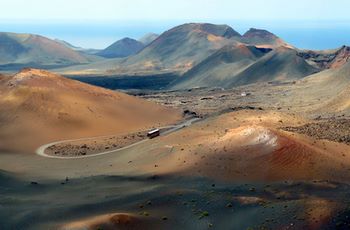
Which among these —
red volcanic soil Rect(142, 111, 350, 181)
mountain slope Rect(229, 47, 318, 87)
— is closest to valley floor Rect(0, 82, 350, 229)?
red volcanic soil Rect(142, 111, 350, 181)

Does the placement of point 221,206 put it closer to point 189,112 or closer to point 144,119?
point 144,119

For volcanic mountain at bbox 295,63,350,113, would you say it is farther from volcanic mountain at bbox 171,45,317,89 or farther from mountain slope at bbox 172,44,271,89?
mountain slope at bbox 172,44,271,89

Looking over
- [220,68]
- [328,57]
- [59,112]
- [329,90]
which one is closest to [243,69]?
[220,68]

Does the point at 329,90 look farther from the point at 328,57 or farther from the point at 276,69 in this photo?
the point at 328,57

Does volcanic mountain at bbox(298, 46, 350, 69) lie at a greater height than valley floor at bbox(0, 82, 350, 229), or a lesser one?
greater

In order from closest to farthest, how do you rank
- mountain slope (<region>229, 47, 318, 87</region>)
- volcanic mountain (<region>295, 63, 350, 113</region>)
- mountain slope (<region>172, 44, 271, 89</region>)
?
volcanic mountain (<region>295, 63, 350, 113</region>), mountain slope (<region>229, 47, 318, 87</region>), mountain slope (<region>172, 44, 271, 89</region>)

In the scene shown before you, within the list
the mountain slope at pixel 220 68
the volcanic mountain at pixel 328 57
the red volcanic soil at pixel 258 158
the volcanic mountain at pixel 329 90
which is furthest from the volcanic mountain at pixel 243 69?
the red volcanic soil at pixel 258 158
